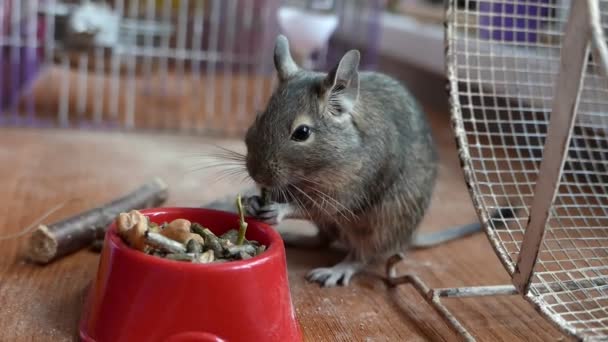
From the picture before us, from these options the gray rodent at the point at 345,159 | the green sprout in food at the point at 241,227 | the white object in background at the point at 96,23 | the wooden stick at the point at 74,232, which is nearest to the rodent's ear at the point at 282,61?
the gray rodent at the point at 345,159

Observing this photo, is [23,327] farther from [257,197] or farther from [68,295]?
[257,197]

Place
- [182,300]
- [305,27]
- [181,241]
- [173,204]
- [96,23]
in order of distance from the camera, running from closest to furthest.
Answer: [182,300]
[181,241]
[173,204]
[305,27]
[96,23]

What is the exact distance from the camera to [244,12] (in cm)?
380

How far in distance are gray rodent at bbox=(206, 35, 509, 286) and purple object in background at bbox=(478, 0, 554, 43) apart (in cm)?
31

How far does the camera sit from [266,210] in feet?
4.98

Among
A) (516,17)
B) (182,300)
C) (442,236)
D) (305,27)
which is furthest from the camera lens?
(305,27)

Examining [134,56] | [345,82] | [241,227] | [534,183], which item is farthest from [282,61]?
[134,56]

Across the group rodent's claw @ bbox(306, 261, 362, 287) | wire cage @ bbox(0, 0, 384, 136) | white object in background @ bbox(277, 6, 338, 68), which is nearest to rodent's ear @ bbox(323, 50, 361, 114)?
rodent's claw @ bbox(306, 261, 362, 287)

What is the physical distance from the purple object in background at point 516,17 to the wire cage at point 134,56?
72cm

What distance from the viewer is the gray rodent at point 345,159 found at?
148 cm

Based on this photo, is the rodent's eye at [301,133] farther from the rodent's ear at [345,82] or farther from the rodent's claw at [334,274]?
the rodent's claw at [334,274]

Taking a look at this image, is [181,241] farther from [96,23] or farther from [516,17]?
[96,23]

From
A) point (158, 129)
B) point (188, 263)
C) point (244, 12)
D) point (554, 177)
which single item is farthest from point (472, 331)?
point (244, 12)

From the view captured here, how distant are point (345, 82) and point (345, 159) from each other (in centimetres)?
17
